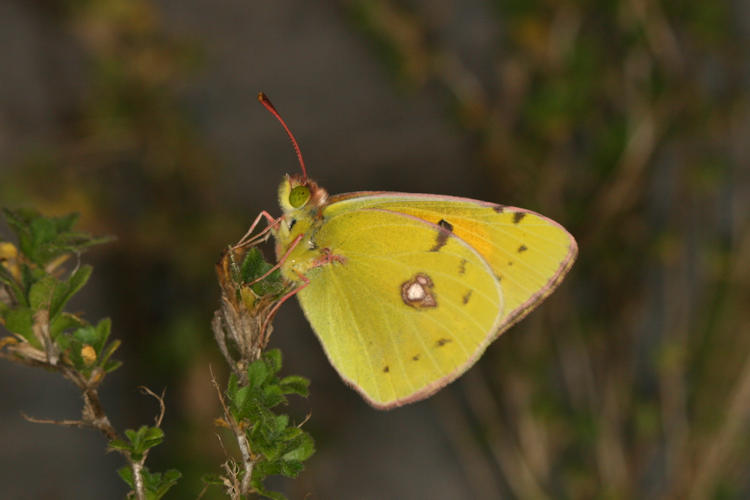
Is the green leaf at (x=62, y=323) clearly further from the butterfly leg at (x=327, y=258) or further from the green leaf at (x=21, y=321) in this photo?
the butterfly leg at (x=327, y=258)

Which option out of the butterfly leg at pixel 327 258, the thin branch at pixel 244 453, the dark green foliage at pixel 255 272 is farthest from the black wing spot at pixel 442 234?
the thin branch at pixel 244 453

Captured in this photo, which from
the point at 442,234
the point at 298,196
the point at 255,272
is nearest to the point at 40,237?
the point at 255,272

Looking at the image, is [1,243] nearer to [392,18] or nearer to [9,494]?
[392,18]

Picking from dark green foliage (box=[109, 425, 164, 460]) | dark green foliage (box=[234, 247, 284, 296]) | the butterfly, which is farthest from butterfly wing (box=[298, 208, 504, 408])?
dark green foliage (box=[109, 425, 164, 460])

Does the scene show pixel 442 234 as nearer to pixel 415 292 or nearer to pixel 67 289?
pixel 415 292

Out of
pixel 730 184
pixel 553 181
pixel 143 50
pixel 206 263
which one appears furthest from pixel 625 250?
pixel 143 50

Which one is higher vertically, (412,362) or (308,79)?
(308,79)
